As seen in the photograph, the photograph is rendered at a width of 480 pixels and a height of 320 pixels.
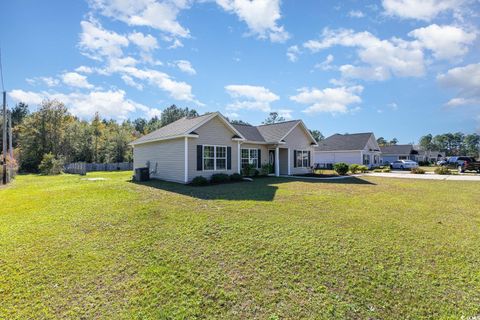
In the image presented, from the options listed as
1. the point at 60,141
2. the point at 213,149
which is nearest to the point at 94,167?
the point at 60,141

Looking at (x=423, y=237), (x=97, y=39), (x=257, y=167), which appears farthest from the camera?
(x=257, y=167)

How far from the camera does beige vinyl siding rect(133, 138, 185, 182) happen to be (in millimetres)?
15062

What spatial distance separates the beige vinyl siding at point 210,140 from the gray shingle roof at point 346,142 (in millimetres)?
25339

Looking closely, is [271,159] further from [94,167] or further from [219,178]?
[94,167]

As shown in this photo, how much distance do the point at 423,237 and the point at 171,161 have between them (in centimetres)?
1314

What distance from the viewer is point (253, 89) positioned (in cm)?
2833

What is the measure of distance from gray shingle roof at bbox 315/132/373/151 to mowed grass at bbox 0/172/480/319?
2988 cm

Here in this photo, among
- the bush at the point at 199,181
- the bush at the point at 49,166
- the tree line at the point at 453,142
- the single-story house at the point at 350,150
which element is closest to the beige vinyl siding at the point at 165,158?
the bush at the point at 199,181

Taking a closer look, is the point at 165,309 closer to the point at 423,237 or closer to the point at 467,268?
the point at 467,268

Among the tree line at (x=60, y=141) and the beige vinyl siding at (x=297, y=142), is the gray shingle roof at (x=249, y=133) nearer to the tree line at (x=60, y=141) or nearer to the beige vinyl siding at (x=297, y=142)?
the beige vinyl siding at (x=297, y=142)

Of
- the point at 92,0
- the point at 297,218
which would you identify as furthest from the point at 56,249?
the point at 92,0

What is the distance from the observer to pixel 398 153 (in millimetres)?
51250

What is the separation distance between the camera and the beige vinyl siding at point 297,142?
867 inches

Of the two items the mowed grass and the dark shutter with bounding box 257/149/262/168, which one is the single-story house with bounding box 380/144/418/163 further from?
the mowed grass
